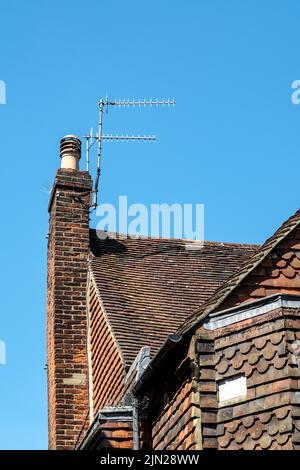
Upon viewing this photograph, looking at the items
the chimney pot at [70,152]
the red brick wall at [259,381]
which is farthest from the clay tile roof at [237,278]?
the chimney pot at [70,152]

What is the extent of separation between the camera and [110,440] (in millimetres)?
13625

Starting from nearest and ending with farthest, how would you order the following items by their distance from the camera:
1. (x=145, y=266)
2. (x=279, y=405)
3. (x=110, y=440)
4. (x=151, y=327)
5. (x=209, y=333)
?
(x=279, y=405) < (x=209, y=333) < (x=110, y=440) < (x=151, y=327) < (x=145, y=266)

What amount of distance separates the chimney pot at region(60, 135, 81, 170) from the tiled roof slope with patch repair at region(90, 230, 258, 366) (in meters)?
1.34

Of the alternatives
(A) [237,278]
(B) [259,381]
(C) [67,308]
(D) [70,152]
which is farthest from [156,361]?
(D) [70,152]

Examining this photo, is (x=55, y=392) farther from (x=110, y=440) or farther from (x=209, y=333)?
(x=209, y=333)

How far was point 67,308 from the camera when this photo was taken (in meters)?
18.7

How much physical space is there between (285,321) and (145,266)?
737 cm

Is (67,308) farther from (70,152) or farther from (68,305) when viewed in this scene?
(70,152)

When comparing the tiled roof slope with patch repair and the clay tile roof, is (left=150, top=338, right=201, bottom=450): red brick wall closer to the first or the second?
the clay tile roof

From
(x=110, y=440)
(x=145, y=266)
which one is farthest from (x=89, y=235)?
(x=110, y=440)

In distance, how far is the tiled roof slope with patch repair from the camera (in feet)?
A: 54.1

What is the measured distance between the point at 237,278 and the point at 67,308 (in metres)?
5.98

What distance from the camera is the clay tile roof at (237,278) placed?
1273 centimetres
